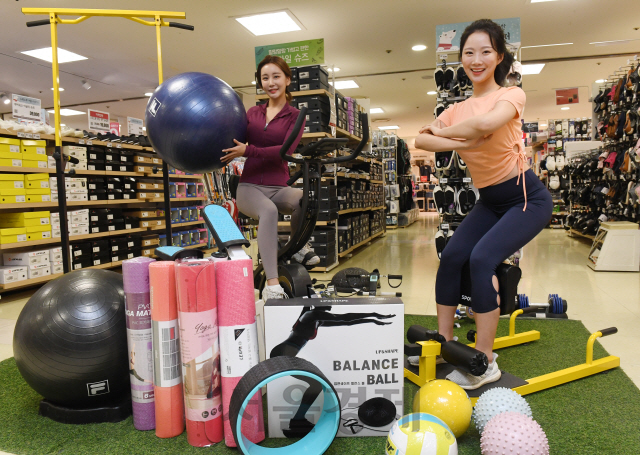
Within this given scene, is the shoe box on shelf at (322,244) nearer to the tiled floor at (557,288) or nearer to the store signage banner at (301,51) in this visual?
the tiled floor at (557,288)

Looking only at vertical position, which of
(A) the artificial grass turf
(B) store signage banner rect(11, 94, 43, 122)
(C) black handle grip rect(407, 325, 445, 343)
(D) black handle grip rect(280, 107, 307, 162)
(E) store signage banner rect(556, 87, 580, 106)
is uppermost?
(E) store signage banner rect(556, 87, 580, 106)

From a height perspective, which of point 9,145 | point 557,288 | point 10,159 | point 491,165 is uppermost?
point 9,145

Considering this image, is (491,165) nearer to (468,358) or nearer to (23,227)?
(468,358)

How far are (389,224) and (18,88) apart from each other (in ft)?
31.6

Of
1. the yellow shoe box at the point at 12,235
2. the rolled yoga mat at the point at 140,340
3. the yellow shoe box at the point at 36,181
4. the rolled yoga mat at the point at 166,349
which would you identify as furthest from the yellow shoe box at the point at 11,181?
the rolled yoga mat at the point at 166,349

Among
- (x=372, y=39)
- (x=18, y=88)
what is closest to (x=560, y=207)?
(x=372, y=39)

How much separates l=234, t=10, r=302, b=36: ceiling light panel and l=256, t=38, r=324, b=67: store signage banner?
0.96 meters

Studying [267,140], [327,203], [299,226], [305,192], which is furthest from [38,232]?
[305,192]

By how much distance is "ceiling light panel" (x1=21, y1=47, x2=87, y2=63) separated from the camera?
7.55 m

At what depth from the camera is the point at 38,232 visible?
171 inches

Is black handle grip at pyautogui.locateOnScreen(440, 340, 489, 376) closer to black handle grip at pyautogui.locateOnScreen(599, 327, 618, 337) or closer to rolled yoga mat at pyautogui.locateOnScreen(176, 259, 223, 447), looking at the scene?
black handle grip at pyautogui.locateOnScreen(599, 327, 618, 337)

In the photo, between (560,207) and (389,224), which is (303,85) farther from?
(560,207)

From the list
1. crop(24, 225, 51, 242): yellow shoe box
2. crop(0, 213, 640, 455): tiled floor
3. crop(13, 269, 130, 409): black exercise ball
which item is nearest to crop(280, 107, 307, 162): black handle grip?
crop(13, 269, 130, 409): black exercise ball

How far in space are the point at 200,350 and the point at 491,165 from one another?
1.39 m
